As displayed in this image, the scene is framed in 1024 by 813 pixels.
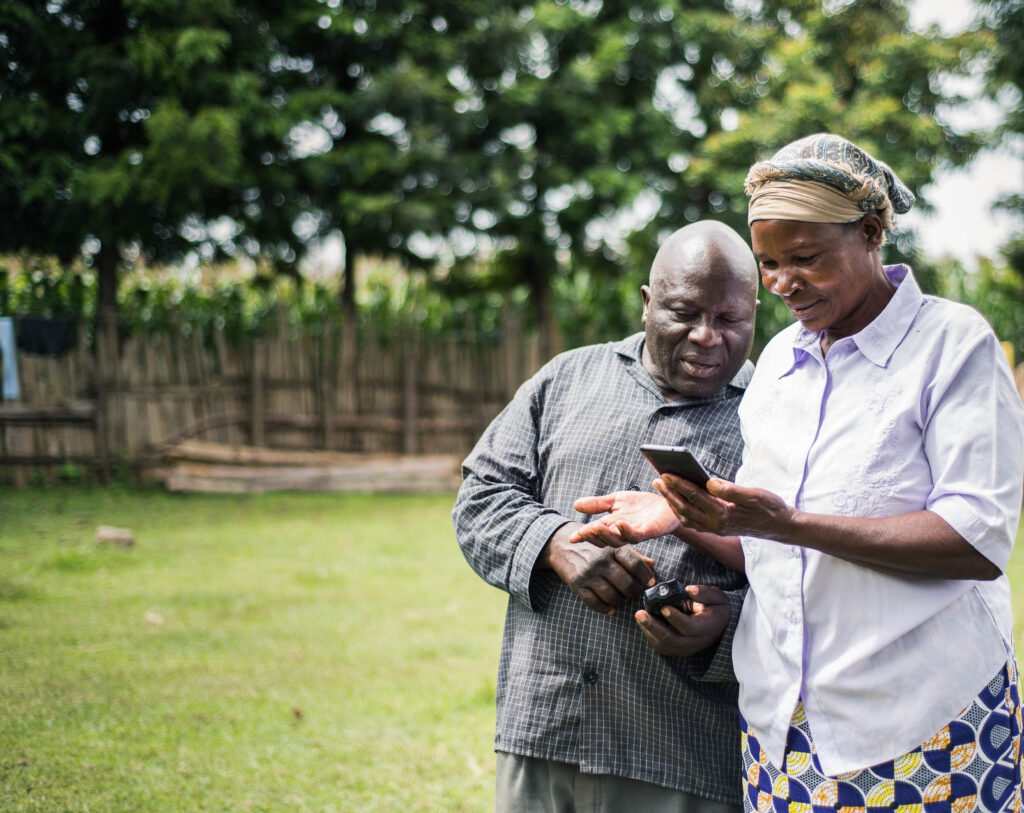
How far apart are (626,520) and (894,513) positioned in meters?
0.56

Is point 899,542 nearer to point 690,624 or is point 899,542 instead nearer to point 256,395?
point 690,624

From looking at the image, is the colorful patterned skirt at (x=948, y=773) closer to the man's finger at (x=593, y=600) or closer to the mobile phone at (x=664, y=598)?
the mobile phone at (x=664, y=598)

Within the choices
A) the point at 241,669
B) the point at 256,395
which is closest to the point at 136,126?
the point at 256,395

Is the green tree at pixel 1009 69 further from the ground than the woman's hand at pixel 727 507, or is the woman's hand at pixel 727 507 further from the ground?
the green tree at pixel 1009 69

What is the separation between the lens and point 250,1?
12.0 m

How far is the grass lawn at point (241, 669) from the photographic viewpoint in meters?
3.92

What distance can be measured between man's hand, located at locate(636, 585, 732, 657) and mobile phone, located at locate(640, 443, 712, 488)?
390mm

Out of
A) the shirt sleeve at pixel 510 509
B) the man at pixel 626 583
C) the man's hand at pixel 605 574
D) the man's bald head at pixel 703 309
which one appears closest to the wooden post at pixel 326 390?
the shirt sleeve at pixel 510 509

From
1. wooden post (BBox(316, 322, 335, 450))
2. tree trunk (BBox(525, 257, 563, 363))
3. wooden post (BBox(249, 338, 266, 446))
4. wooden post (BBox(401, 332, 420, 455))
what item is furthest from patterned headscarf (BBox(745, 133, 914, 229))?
tree trunk (BBox(525, 257, 563, 363))

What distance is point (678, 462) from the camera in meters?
1.83

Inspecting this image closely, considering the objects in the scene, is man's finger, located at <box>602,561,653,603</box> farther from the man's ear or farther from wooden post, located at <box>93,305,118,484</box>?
wooden post, located at <box>93,305,118,484</box>

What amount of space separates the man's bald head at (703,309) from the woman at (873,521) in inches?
12.0

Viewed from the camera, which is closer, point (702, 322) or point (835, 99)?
point (702, 322)

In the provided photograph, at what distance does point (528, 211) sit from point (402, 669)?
388 inches
